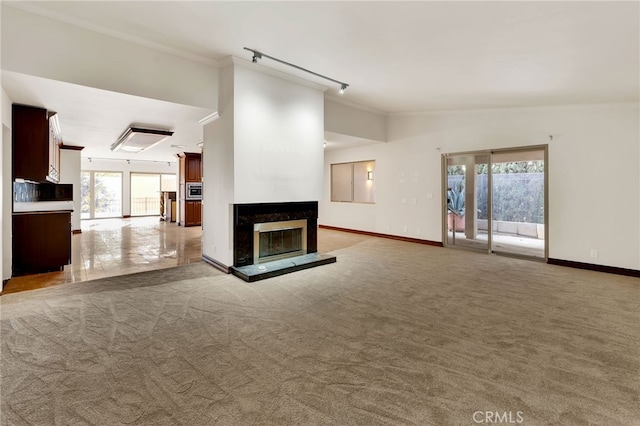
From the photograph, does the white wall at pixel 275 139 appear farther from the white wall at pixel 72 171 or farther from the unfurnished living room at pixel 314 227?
the white wall at pixel 72 171

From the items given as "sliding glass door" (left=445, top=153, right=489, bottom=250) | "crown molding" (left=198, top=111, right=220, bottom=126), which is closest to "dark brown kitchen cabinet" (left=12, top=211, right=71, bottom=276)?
"crown molding" (left=198, top=111, right=220, bottom=126)

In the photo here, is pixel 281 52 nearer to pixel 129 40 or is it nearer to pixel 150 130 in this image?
pixel 129 40

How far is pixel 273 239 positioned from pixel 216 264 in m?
1.03

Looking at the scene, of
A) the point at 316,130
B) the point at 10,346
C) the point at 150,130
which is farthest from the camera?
the point at 150,130

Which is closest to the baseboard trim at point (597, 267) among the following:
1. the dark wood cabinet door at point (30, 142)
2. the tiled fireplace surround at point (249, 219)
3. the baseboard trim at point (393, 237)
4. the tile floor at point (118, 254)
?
the baseboard trim at point (393, 237)

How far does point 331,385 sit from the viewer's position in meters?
2.04

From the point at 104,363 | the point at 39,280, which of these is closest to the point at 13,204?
the point at 39,280

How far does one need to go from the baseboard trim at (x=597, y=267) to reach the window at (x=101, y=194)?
51.9 ft

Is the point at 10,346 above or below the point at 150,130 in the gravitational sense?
below

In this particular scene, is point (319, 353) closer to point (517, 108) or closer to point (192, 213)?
point (517, 108)

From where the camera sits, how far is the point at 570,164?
539 cm

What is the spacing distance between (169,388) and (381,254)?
487cm

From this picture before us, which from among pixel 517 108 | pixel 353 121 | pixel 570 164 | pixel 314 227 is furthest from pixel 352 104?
pixel 570 164

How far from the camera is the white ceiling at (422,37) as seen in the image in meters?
2.93
